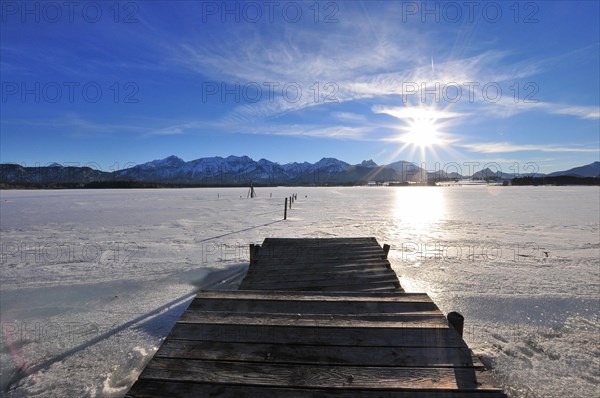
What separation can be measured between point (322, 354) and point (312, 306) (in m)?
0.84

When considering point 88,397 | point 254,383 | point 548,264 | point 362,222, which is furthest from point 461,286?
point 362,222

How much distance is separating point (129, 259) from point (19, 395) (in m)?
5.79

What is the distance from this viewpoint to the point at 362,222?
55.4 ft

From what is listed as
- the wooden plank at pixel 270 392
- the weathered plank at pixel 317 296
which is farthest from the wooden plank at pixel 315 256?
the wooden plank at pixel 270 392

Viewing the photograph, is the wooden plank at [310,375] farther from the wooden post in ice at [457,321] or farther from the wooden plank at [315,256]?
the wooden plank at [315,256]

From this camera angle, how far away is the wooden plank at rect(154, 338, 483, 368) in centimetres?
272

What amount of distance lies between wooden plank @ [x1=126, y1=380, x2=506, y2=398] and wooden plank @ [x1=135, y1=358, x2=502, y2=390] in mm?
40

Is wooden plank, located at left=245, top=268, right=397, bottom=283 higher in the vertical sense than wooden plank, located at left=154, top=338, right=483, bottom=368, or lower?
lower

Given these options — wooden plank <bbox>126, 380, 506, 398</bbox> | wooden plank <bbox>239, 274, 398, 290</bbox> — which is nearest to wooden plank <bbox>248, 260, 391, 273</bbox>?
wooden plank <bbox>239, 274, 398, 290</bbox>

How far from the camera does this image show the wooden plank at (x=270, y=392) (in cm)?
236

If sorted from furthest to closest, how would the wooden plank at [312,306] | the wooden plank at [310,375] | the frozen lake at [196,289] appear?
the frozen lake at [196,289] < the wooden plank at [312,306] < the wooden plank at [310,375]

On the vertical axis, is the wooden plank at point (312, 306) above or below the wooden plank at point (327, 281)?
above

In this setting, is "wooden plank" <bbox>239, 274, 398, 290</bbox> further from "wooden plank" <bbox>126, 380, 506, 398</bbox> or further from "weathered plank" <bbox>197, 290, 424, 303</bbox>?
"wooden plank" <bbox>126, 380, 506, 398</bbox>

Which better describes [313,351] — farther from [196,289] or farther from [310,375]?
[196,289]
